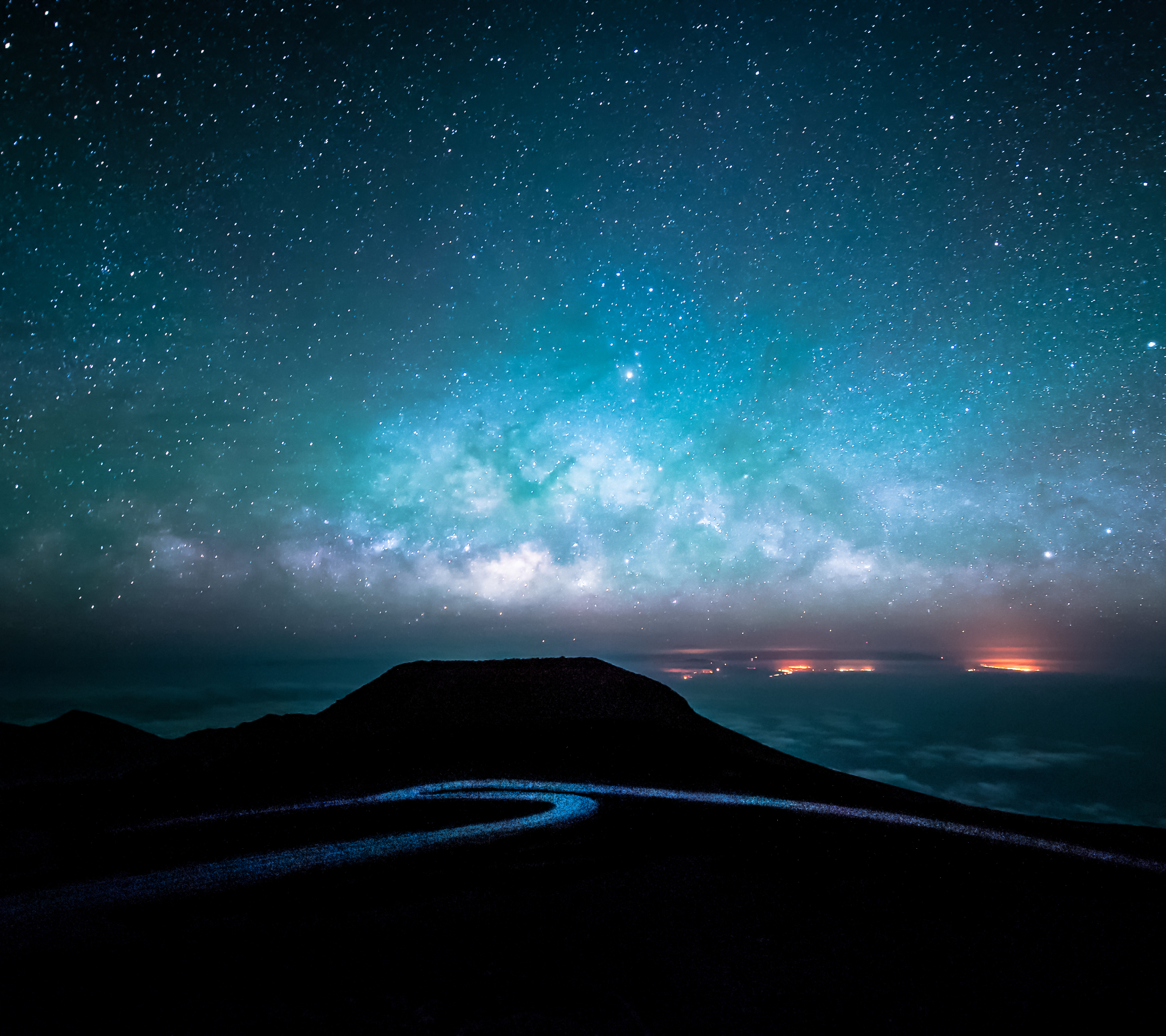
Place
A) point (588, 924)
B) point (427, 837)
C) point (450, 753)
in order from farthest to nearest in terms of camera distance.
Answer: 1. point (450, 753)
2. point (427, 837)
3. point (588, 924)

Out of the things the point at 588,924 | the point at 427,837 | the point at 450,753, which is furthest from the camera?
the point at 450,753

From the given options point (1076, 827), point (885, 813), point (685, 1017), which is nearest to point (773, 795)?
point (885, 813)

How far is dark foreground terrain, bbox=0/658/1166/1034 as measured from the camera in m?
5.52

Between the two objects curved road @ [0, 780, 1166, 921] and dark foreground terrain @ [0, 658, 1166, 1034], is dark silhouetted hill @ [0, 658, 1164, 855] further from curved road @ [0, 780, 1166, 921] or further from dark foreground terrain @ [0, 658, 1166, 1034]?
curved road @ [0, 780, 1166, 921]

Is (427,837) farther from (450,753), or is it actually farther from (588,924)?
(450,753)

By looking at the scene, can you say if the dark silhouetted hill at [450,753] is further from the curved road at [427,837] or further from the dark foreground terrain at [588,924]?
the curved road at [427,837]

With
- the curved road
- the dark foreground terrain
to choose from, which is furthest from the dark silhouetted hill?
the curved road

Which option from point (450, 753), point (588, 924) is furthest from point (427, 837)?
point (450, 753)

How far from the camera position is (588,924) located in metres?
7.35

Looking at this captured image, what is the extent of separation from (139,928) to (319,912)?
2.05m

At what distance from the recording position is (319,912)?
7496mm

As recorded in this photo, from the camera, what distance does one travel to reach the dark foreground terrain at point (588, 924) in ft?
18.1

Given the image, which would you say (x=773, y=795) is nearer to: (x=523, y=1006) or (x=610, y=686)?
(x=523, y=1006)

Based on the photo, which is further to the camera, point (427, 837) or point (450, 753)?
point (450, 753)
